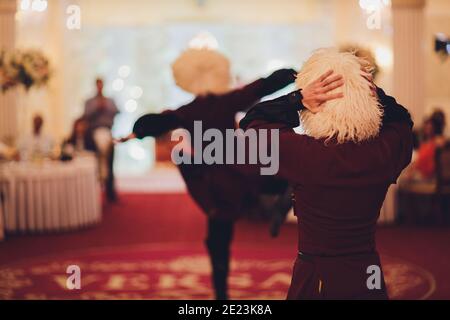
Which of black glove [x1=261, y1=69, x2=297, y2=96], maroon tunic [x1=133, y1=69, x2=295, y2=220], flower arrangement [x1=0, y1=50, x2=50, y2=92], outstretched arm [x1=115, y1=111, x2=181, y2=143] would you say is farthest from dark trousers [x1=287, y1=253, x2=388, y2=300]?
flower arrangement [x1=0, y1=50, x2=50, y2=92]

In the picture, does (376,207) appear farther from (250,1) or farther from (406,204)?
(250,1)

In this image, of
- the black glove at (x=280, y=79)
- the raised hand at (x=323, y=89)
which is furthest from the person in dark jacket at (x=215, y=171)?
the raised hand at (x=323, y=89)

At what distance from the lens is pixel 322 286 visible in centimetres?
184

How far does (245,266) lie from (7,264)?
6.18 feet

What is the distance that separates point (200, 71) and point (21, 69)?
12.8 ft

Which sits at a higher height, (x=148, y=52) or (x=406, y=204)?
(x=148, y=52)

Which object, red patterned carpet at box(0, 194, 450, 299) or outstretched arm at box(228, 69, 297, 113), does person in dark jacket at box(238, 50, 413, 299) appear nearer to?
outstretched arm at box(228, 69, 297, 113)

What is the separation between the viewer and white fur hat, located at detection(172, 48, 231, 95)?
11.4 ft

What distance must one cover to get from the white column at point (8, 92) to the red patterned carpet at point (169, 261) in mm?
1619

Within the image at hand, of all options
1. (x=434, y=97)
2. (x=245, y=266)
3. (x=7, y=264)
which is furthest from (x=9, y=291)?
(x=434, y=97)

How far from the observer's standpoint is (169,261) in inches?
208

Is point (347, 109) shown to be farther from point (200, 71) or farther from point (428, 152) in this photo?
point (428, 152)

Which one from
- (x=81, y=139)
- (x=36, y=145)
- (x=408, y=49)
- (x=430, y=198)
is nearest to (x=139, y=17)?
(x=81, y=139)

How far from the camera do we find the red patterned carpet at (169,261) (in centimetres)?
434
